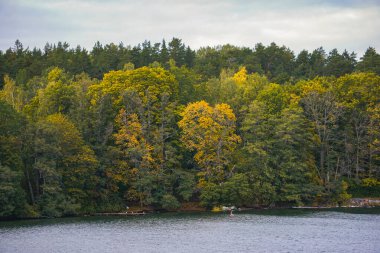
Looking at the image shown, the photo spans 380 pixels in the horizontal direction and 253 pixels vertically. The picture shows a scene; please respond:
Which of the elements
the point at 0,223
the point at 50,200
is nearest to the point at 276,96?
the point at 50,200

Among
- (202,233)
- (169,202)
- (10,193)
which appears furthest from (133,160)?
(202,233)

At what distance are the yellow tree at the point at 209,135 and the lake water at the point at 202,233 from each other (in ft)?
34.9

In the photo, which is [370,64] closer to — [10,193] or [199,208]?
[199,208]

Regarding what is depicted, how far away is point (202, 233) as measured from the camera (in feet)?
202

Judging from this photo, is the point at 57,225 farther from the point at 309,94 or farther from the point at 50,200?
the point at 309,94

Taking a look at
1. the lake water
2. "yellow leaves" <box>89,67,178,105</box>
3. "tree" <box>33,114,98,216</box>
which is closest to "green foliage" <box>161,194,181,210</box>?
the lake water

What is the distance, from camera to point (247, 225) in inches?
2675

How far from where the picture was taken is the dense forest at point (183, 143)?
79.9m

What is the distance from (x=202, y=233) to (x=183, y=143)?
101 feet

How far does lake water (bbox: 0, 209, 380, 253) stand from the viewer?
52.2 meters

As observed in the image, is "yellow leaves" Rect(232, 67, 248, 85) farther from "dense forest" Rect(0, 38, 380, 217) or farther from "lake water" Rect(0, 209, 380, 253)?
"lake water" Rect(0, 209, 380, 253)

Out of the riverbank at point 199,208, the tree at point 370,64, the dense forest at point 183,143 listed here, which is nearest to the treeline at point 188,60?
the tree at point 370,64

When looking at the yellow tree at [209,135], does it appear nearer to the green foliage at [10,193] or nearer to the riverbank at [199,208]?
the riverbank at [199,208]

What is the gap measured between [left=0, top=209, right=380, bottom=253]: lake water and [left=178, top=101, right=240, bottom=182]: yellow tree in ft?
34.9
